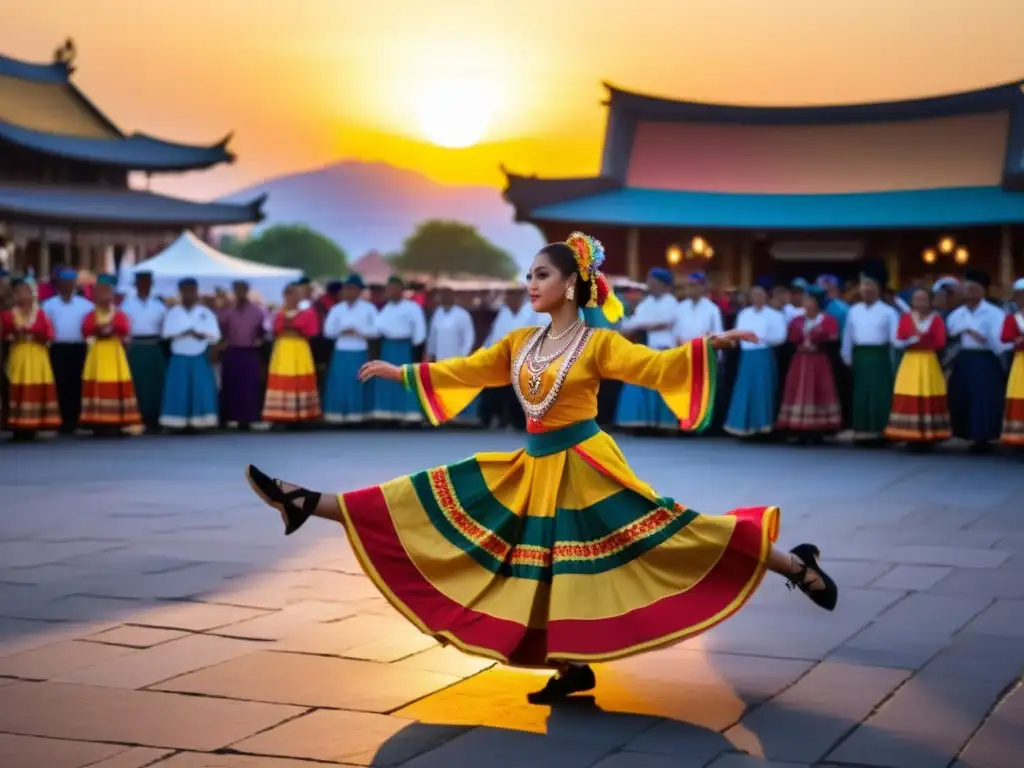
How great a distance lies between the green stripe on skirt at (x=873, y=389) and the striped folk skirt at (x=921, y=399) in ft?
1.63

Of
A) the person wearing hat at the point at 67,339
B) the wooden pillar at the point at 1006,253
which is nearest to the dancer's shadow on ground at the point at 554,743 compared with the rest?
the person wearing hat at the point at 67,339

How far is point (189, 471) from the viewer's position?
992 cm

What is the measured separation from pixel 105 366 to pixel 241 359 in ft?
4.59

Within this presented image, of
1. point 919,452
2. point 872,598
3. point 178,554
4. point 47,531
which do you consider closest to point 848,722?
point 872,598

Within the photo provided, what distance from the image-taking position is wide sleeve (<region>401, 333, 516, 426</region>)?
4664 millimetres

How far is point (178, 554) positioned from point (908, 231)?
20.0 metres

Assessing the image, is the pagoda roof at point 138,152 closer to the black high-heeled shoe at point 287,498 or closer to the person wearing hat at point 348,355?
the person wearing hat at point 348,355

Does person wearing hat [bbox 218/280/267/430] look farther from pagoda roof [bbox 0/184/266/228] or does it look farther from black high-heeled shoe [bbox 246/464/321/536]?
pagoda roof [bbox 0/184/266/228]

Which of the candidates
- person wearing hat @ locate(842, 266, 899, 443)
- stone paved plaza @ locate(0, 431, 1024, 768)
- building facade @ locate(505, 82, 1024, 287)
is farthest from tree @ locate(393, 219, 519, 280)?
stone paved plaza @ locate(0, 431, 1024, 768)

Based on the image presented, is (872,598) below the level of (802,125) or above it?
below

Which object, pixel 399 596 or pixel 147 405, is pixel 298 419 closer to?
pixel 147 405

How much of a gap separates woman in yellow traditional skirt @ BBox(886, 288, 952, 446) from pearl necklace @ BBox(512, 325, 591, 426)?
7.53 m

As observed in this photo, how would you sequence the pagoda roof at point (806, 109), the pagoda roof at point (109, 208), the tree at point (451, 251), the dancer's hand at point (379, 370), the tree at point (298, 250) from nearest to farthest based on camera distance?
the dancer's hand at point (379, 370), the pagoda roof at point (806, 109), the pagoda roof at point (109, 208), the tree at point (298, 250), the tree at point (451, 251)

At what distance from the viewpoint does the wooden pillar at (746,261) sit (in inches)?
991
